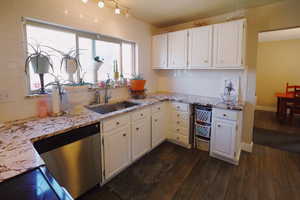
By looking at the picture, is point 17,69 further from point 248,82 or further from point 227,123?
point 248,82

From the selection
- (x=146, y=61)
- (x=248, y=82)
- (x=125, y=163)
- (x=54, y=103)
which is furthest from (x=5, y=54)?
(x=248, y=82)

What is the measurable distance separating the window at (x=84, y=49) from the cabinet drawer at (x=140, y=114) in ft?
2.90

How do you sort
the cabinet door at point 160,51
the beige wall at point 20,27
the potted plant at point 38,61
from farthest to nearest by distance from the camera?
the cabinet door at point 160,51 < the potted plant at point 38,61 < the beige wall at point 20,27

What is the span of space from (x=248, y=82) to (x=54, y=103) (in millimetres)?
2948

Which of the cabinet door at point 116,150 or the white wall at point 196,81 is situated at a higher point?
the white wall at point 196,81

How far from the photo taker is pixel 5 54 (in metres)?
1.60

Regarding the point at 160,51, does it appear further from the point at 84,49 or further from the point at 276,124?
the point at 276,124

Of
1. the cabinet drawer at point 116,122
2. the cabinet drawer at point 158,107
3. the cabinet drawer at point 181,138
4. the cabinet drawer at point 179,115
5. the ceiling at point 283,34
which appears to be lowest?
the cabinet drawer at point 181,138

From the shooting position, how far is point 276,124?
13.3 feet

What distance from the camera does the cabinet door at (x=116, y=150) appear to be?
1.97 metres

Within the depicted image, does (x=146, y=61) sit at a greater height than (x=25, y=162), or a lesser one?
greater

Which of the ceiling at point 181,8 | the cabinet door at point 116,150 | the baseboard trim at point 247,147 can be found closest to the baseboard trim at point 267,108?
the baseboard trim at point 247,147

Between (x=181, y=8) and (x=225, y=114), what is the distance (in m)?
1.86

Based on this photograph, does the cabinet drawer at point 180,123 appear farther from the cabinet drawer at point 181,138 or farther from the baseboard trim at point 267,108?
the baseboard trim at point 267,108
